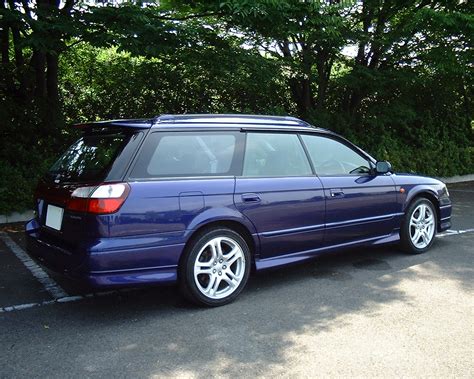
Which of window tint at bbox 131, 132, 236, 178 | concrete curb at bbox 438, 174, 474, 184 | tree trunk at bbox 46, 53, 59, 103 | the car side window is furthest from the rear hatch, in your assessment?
concrete curb at bbox 438, 174, 474, 184

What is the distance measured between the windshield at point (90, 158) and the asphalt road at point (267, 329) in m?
1.13

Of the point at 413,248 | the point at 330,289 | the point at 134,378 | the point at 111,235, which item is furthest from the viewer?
the point at 413,248

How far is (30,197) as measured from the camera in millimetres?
8078

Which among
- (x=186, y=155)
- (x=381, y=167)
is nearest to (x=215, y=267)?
(x=186, y=155)

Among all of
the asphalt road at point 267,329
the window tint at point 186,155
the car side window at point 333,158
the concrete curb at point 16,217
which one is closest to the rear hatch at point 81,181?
the window tint at point 186,155

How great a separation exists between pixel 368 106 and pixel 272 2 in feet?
22.7

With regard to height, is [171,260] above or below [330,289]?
above

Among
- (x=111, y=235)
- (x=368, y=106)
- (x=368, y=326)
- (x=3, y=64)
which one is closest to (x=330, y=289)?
(x=368, y=326)

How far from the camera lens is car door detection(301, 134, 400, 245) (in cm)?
484

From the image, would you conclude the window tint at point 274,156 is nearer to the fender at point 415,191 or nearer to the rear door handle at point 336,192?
the rear door handle at point 336,192

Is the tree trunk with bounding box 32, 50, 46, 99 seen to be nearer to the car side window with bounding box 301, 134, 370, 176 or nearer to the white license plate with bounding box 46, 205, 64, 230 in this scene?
the white license plate with bounding box 46, 205, 64, 230

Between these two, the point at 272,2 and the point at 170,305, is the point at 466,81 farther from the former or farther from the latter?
the point at 170,305

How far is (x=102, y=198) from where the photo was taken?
354 cm

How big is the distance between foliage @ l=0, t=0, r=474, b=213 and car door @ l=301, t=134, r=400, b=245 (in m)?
3.12
